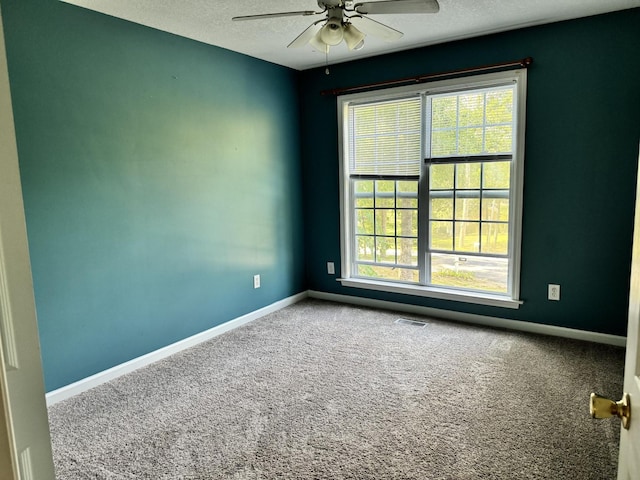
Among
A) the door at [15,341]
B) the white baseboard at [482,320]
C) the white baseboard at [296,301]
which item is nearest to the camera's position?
the door at [15,341]

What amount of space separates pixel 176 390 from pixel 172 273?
0.94m

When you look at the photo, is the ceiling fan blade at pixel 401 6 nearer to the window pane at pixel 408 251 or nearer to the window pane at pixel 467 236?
the window pane at pixel 467 236

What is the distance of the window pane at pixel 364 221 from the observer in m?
4.34

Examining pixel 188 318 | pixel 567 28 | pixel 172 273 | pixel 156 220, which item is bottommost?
pixel 188 318

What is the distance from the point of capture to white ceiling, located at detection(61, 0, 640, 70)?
2.67 m

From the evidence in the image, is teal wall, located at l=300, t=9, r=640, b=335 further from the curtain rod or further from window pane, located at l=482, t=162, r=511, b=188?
window pane, located at l=482, t=162, r=511, b=188

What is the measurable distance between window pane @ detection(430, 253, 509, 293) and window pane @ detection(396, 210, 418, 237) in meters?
0.29

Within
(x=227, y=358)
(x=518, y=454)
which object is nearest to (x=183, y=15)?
(x=227, y=358)

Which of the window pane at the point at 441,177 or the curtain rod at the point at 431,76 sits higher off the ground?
the curtain rod at the point at 431,76

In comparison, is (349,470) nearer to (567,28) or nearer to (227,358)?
(227,358)

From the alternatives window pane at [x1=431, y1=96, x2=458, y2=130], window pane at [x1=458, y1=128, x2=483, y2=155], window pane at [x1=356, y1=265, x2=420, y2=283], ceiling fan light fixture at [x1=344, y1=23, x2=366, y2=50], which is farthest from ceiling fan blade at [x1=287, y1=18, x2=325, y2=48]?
window pane at [x1=356, y1=265, x2=420, y2=283]

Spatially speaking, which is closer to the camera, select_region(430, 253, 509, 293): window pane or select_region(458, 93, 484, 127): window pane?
select_region(458, 93, 484, 127): window pane

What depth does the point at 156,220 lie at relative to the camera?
10.3 ft

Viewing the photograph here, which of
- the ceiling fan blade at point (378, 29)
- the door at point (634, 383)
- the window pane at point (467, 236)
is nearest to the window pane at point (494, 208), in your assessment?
the window pane at point (467, 236)
